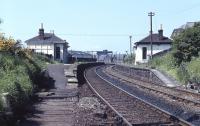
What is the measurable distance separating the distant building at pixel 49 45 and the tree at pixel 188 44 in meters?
47.3

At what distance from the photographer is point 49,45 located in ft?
319

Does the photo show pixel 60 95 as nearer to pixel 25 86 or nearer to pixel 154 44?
pixel 25 86

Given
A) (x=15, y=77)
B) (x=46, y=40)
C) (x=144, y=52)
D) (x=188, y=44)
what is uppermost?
(x=46, y=40)

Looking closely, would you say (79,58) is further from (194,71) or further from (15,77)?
(15,77)

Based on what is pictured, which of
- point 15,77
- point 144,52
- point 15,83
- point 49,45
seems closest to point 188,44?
point 15,77

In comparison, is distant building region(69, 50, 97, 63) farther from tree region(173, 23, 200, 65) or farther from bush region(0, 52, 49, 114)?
bush region(0, 52, 49, 114)

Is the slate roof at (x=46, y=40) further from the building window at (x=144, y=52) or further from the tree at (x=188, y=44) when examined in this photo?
the tree at (x=188, y=44)

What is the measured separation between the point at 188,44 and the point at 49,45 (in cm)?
5401

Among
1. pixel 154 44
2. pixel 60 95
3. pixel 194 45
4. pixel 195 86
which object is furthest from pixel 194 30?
pixel 154 44

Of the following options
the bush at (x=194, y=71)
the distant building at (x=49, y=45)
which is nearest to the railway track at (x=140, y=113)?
the bush at (x=194, y=71)

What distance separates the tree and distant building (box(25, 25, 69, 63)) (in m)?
47.3

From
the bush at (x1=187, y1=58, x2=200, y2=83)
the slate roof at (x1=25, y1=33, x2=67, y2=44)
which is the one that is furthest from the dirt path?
the slate roof at (x1=25, y1=33, x2=67, y2=44)

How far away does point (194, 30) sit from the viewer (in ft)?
151

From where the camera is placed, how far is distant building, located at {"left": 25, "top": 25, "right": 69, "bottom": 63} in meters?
95.2
